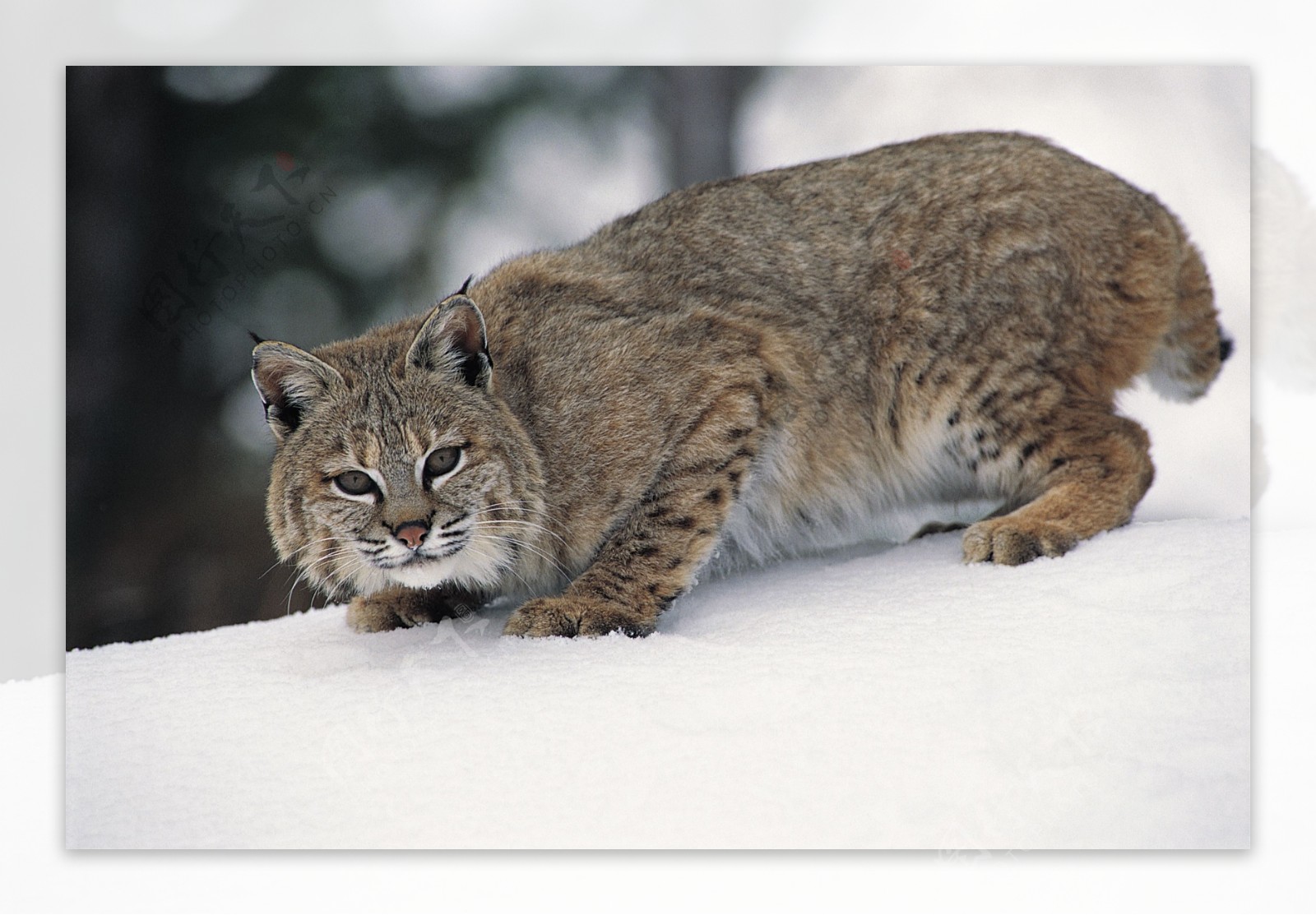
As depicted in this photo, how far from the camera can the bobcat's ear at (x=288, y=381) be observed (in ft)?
11.0

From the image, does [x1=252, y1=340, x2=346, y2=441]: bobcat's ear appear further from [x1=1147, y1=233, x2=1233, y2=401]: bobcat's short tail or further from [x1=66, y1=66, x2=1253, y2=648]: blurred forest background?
[x1=1147, y1=233, x2=1233, y2=401]: bobcat's short tail

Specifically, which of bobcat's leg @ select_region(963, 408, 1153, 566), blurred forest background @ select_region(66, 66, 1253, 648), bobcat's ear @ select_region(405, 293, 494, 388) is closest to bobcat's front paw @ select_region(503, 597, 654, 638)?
bobcat's ear @ select_region(405, 293, 494, 388)

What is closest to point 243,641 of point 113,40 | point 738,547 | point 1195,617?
point 738,547

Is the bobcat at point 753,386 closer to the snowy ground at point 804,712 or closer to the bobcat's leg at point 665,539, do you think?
the bobcat's leg at point 665,539

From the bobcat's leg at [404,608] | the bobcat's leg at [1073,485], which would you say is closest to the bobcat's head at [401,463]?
the bobcat's leg at [404,608]

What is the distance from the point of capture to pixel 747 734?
9.87 feet

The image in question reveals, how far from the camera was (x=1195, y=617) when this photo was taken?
11.0 ft

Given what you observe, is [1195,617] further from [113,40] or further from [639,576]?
[113,40]

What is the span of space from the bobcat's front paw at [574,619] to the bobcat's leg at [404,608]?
39 cm

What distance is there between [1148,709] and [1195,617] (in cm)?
33

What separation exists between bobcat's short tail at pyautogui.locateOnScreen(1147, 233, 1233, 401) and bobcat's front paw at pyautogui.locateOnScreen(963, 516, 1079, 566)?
0.66m

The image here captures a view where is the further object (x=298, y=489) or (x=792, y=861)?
(x=298, y=489)

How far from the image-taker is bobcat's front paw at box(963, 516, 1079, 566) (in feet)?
11.9

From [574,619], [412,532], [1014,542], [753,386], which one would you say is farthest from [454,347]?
[1014,542]
